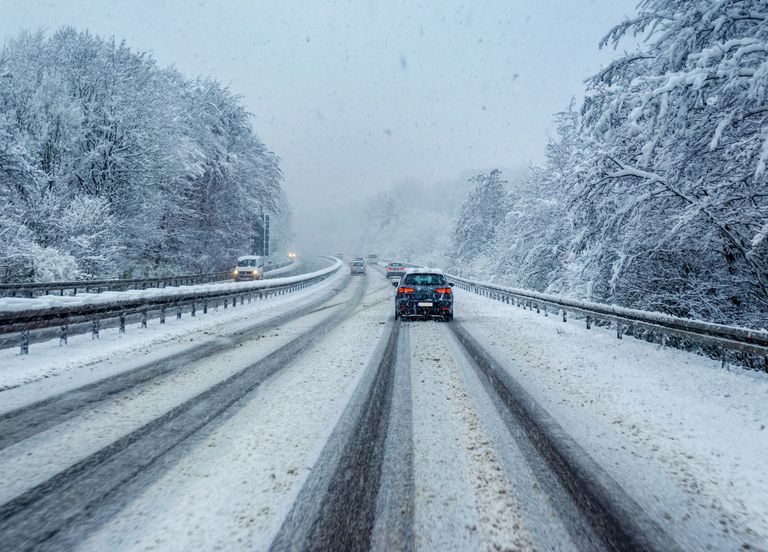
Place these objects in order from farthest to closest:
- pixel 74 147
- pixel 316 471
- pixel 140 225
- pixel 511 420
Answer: pixel 140 225 < pixel 74 147 < pixel 511 420 < pixel 316 471

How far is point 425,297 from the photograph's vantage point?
13648mm

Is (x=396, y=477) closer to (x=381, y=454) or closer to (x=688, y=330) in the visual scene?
(x=381, y=454)

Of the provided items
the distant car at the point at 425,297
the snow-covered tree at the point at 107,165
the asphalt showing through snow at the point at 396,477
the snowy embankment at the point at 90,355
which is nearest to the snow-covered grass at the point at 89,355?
the snowy embankment at the point at 90,355

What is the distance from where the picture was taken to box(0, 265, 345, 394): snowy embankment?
19.4ft

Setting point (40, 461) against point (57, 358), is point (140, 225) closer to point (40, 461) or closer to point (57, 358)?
point (57, 358)

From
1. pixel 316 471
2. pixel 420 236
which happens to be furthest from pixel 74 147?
pixel 420 236

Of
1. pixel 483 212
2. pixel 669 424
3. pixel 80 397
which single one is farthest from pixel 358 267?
pixel 669 424

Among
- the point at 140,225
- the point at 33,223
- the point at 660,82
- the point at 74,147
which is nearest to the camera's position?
the point at 660,82

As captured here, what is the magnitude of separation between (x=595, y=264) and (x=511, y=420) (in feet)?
28.0

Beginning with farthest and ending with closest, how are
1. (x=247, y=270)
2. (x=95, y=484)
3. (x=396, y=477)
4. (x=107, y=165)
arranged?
1. (x=247, y=270)
2. (x=107, y=165)
3. (x=396, y=477)
4. (x=95, y=484)

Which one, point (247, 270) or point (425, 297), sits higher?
point (247, 270)

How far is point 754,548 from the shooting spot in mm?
2566

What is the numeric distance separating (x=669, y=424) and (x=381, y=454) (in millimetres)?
3264

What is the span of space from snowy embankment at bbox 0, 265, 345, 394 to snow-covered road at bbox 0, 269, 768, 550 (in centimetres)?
6
